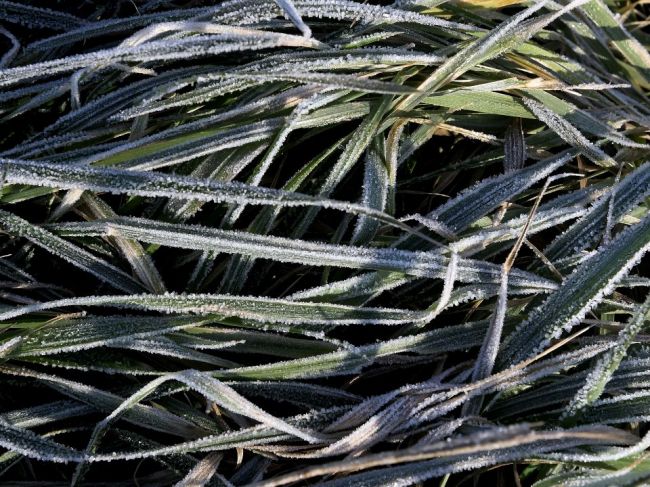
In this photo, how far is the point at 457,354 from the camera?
1.18 metres

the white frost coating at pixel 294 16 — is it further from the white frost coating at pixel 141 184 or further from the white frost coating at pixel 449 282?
the white frost coating at pixel 449 282

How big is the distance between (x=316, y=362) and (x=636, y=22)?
110cm

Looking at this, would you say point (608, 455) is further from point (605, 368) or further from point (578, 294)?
point (578, 294)

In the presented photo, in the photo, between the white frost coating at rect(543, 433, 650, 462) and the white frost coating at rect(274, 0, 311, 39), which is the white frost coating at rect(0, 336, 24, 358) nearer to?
the white frost coating at rect(274, 0, 311, 39)

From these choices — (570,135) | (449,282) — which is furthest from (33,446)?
(570,135)

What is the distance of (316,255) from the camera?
108cm

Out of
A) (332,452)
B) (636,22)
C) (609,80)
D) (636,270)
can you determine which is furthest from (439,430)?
(636,22)

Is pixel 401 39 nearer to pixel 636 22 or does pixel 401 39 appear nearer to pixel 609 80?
pixel 609 80

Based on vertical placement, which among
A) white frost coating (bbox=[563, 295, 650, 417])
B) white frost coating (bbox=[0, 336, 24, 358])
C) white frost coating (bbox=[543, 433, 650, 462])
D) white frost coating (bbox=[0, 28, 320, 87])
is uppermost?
white frost coating (bbox=[0, 28, 320, 87])

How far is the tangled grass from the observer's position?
1.04 metres

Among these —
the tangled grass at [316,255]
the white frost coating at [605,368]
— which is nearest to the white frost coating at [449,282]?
the tangled grass at [316,255]

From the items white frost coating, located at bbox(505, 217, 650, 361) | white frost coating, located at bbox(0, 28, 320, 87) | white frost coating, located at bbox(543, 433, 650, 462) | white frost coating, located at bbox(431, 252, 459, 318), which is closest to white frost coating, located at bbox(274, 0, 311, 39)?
white frost coating, located at bbox(0, 28, 320, 87)

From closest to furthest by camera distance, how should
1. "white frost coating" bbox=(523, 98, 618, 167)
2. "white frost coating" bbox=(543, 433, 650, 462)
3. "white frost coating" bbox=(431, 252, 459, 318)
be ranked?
"white frost coating" bbox=(543, 433, 650, 462) < "white frost coating" bbox=(431, 252, 459, 318) < "white frost coating" bbox=(523, 98, 618, 167)

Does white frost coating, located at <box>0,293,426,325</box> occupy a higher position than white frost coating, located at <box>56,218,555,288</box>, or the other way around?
white frost coating, located at <box>56,218,555,288</box>
